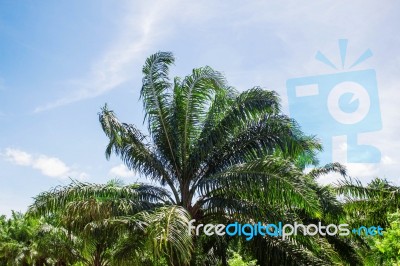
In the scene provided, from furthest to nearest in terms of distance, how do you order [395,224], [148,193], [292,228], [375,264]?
[375,264]
[148,193]
[292,228]
[395,224]

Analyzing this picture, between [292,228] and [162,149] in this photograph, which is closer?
[292,228]

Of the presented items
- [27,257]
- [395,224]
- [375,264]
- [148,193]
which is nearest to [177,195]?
[148,193]

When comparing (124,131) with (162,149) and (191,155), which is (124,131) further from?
(191,155)

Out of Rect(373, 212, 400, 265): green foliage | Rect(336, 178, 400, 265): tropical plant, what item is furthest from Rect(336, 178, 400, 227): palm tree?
Rect(373, 212, 400, 265): green foliage

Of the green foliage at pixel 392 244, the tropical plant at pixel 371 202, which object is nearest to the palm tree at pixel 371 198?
the tropical plant at pixel 371 202

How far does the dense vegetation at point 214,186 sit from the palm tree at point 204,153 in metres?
0.03

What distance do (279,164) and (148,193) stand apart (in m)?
3.62

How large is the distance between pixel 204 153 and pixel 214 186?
128 centimetres

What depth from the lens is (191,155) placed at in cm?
1215

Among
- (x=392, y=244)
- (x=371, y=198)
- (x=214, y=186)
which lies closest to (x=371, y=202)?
(x=371, y=198)

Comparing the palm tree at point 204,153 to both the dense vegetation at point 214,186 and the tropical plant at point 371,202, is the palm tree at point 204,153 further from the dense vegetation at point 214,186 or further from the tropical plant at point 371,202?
the tropical plant at point 371,202

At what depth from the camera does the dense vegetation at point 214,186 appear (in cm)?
1037

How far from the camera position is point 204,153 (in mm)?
11852

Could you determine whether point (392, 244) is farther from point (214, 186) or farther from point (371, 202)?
point (214, 186)
